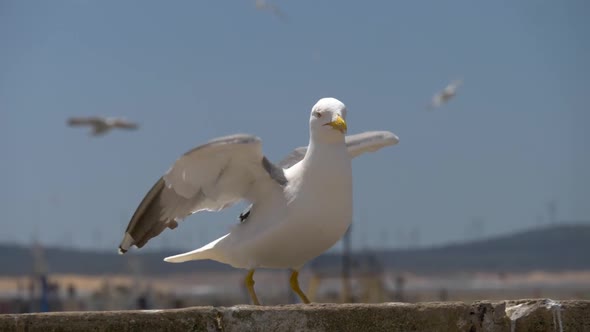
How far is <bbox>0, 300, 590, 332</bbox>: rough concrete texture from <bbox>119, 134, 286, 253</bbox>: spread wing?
3.13 metres

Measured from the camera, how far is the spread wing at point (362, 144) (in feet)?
41.6

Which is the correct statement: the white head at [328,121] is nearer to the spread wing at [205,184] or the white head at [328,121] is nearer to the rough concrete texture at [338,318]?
the spread wing at [205,184]

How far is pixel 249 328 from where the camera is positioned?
8.40 metres

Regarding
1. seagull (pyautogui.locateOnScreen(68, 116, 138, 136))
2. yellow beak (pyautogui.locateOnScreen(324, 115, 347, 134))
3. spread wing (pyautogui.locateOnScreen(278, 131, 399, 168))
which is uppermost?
seagull (pyautogui.locateOnScreen(68, 116, 138, 136))

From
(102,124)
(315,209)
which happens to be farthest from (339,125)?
(102,124)

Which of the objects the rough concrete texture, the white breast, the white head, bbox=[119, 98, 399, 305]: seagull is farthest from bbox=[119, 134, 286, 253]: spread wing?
the rough concrete texture

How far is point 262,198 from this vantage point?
1166 centimetres

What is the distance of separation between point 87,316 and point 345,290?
3462 cm

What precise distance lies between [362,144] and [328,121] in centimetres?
168

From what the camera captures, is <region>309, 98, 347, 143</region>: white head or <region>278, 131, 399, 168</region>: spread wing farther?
<region>278, 131, 399, 168</region>: spread wing

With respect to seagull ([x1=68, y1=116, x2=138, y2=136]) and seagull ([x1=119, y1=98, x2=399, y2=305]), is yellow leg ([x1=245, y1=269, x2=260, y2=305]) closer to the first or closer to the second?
seagull ([x1=119, y1=98, x2=399, y2=305])

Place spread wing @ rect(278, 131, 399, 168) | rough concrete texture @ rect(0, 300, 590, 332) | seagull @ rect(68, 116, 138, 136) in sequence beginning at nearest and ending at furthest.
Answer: rough concrete texture @ rect(0, 300, 590, 332)
spread wing @ rect(278, 131, 399, 168)
seagull @ rect(68, 116, 138, 136)

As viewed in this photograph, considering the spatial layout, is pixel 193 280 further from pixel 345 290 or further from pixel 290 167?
pixel 290 167

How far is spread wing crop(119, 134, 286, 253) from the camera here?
1144cm
